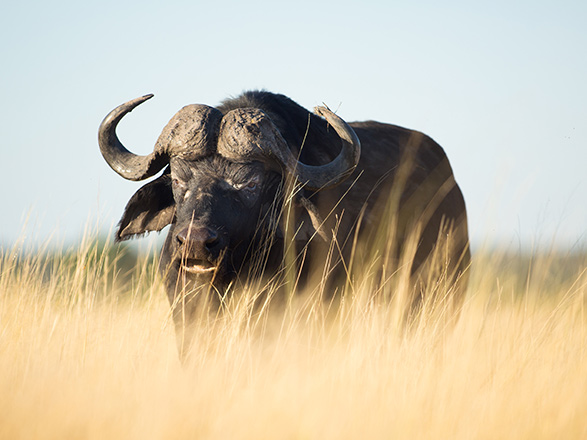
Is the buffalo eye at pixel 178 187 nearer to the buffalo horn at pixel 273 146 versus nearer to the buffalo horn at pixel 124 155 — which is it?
the buffalo horn at pixel 124 155

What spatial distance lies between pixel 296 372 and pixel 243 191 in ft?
5.22

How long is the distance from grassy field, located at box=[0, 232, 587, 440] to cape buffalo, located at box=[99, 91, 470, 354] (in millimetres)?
378

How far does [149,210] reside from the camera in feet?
19.3

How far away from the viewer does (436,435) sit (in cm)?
327

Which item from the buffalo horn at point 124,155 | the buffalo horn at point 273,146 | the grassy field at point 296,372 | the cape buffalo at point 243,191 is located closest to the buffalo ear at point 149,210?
the cape buffalo at point 243,191

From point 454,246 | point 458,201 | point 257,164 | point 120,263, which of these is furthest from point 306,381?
point 120,263

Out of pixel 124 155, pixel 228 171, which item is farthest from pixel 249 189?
pixel 124 155

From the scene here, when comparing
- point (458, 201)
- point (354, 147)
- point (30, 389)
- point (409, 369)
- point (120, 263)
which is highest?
point (354, 147)

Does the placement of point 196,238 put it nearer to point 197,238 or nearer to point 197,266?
point 197,238

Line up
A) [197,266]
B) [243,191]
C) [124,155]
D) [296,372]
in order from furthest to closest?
[124,155] → [243,191] → [197,266] → [296,372]

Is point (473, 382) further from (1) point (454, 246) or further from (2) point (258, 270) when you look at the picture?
(1) point (454, 246)

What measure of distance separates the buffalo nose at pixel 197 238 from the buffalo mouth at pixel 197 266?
0.15 meters

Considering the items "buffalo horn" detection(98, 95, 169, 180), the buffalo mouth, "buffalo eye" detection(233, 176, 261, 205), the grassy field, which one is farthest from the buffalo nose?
"buffalo horn" detection(98, 95, 169, 180)

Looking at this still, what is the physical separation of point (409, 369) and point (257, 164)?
209 centimetres
